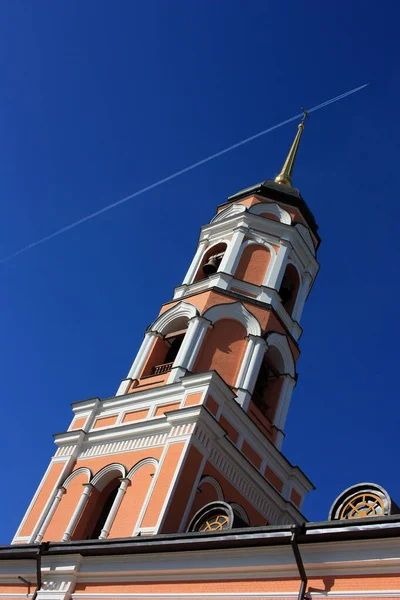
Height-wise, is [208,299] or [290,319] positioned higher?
[290,319]

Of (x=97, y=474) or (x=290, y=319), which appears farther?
(x=290, y=319)

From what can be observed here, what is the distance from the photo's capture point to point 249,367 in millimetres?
15781

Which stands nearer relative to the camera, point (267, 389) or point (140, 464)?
point (140, 464)

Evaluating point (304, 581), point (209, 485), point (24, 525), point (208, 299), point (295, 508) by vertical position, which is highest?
point (208, 299)

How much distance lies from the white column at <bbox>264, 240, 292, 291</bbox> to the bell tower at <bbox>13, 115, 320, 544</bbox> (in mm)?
43

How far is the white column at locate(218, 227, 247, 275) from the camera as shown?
59.5ft

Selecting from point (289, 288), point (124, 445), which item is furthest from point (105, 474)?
point (289, 288)

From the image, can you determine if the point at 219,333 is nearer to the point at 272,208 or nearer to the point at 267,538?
the point at 272,208

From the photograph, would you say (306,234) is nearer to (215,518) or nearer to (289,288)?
(289,288)

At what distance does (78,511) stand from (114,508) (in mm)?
1071

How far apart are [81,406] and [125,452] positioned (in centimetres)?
243

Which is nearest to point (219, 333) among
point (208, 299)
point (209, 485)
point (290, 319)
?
point (208, 299)

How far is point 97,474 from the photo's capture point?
47.6 ft

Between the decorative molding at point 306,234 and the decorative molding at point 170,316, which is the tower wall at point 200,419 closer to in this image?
the decorative molding at point 170,316
